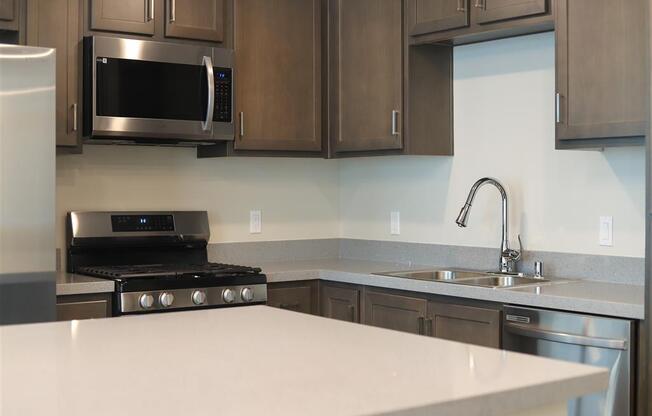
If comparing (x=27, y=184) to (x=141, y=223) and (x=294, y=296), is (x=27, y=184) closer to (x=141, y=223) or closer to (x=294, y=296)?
(x=141, y=223)

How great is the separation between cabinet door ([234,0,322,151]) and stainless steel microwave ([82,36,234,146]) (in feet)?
0.38

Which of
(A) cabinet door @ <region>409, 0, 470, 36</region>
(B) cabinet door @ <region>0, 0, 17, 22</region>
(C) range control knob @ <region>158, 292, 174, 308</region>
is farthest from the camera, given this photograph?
(A) cabinet door @ <region>409, 0, 470, 36</region>

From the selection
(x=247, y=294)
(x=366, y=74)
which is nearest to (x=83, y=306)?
(x=247, y=294)

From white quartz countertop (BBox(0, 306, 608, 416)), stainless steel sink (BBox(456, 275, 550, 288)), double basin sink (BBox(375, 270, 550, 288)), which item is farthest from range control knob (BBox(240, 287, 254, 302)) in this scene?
white quartz countertop (BBox(0, 306, 608, 416))

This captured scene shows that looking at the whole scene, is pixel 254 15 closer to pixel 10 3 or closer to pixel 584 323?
pixel 10 3

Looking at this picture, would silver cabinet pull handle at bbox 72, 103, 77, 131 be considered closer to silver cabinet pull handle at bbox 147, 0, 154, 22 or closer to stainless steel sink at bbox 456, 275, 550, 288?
silver cabinet pull handle at bbox 147, 0, 154, 22

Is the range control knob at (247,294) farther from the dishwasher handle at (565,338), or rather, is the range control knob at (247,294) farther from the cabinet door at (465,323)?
the dishwasher handle at (565,338)

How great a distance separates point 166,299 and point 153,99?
920 mm

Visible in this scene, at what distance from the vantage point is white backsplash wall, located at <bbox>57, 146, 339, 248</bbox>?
14.2 ft

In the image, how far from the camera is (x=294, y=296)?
14.1ft

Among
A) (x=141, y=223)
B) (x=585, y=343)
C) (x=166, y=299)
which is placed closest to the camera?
(x=585, y=343)

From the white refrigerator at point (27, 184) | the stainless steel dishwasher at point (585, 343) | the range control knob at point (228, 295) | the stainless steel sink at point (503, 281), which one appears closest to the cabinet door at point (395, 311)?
the stainless steel sink at point (503, 281)

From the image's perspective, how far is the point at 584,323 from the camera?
3133 mm

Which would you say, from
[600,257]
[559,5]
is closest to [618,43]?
[559,5]
